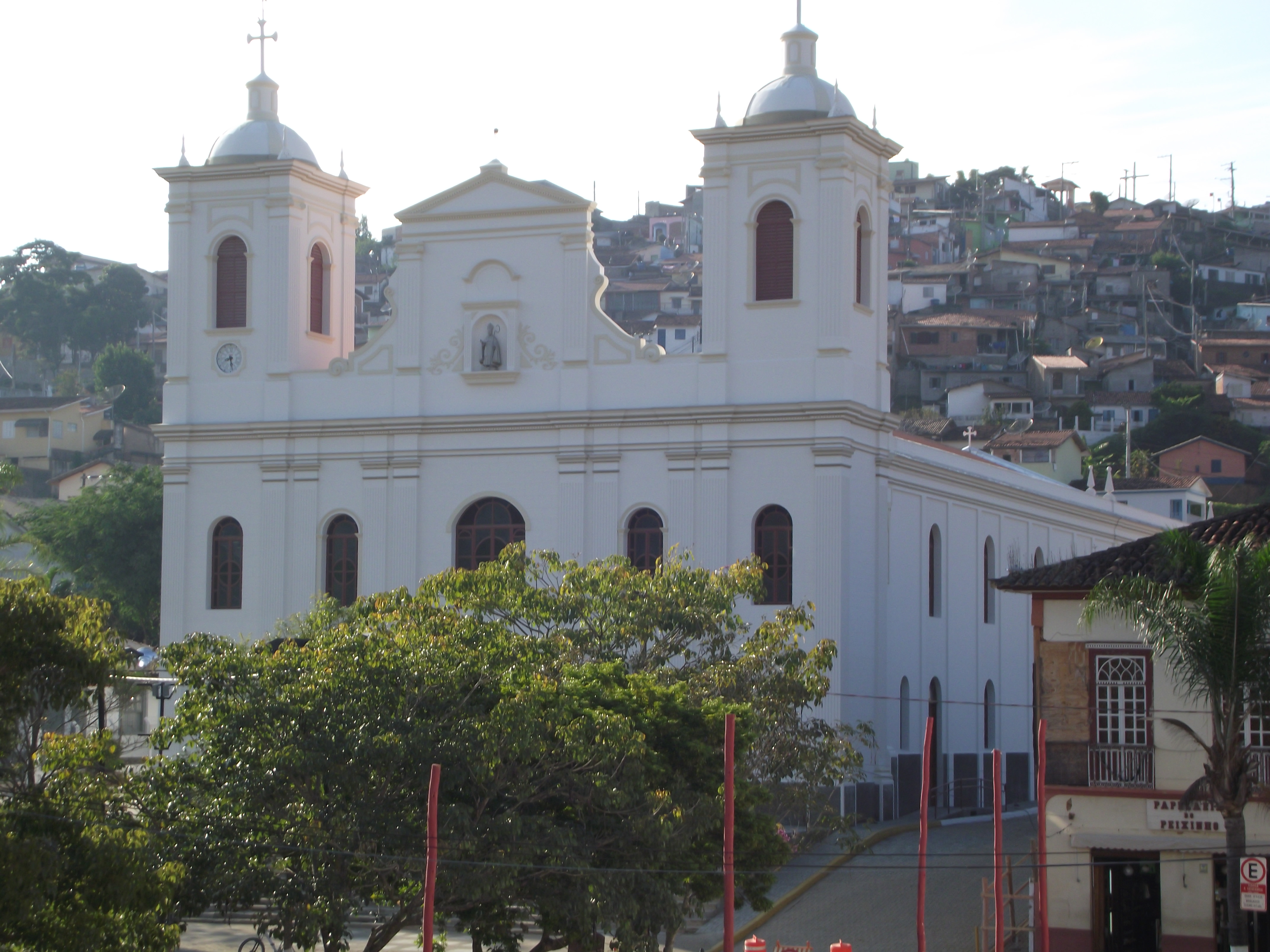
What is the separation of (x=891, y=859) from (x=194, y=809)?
1611cm

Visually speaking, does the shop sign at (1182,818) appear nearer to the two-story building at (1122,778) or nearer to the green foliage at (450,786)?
the two-story building at (1122,778)

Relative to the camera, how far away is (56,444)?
88.9 meters

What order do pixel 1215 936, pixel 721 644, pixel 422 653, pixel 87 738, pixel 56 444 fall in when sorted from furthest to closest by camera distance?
pixel 56 444
pixel 721 644
pixel 1215 936
pixel 422 653
pixel 87 738

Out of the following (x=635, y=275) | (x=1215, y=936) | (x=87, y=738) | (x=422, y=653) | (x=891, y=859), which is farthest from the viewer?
(x=635, y=275)

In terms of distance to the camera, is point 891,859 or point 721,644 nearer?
point 721,644

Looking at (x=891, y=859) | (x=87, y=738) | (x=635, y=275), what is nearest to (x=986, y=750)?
(x=891, y=859)

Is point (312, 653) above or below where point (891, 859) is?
above

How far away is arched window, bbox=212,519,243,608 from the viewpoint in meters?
41.3

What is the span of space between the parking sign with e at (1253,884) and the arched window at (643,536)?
1700 centimetres

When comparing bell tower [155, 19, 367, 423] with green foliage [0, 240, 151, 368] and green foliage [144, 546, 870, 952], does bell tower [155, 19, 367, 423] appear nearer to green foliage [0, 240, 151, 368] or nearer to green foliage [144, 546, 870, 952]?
green foliage [144, 546, 870, 952]

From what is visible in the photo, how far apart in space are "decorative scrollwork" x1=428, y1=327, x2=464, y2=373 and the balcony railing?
56.9ft

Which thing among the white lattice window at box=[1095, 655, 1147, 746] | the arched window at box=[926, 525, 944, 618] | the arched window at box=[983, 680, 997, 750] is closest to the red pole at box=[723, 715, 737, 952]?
the white lattice window at box=[1095, 655, 1147, 746]

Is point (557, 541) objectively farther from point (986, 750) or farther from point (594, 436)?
point (986, 750)

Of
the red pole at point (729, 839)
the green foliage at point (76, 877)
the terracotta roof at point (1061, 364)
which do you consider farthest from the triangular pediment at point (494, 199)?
the terracotta roof at point (1061, 364)
